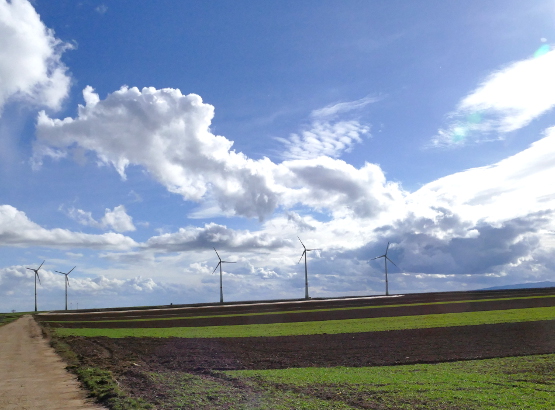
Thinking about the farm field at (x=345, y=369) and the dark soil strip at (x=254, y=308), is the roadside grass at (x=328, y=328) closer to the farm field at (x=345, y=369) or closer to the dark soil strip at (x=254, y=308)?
the farm field at (x=345, y=369)

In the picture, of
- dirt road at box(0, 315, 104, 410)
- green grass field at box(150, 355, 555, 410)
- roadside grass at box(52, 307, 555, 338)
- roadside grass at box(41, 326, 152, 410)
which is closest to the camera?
green grass field at box(150, 355, 555, 410)

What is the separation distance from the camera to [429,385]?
814 inches

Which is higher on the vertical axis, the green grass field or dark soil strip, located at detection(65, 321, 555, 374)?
the green grass field

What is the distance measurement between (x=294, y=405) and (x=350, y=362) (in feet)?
41.9

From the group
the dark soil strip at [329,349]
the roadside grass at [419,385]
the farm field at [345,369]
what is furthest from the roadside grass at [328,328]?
the roadside grass at [419,385]

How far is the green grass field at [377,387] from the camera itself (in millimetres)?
17438

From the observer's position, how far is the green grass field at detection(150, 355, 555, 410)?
17438 millimetres

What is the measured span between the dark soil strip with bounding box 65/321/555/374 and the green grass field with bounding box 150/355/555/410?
3184mm

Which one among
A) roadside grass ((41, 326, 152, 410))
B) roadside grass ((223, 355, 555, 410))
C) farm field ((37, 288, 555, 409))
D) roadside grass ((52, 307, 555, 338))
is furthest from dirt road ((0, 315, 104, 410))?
roadside grass ((52, 307, 555, 338))

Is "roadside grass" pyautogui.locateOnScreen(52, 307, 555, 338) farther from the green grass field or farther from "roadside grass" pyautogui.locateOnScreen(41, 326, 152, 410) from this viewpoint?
the green grass field

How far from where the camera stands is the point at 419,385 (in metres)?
20.7

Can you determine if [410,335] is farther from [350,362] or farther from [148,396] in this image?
[148,396]

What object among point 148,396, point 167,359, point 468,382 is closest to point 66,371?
point 167,359

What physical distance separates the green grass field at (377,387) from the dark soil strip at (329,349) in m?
3.18
